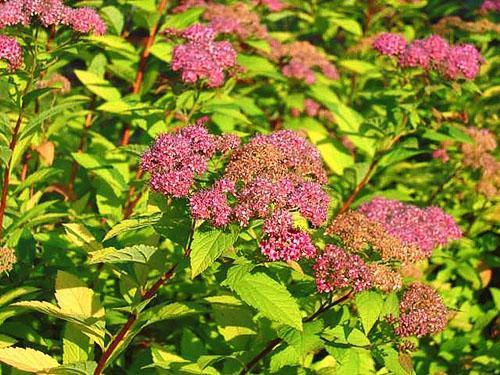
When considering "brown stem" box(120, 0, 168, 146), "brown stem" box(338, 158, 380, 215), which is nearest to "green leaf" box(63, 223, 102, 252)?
"brown stem" box(120, 0, 168, 146)

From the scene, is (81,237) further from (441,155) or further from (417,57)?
(441,155)

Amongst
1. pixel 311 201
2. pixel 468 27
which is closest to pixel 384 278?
pixel 311 201

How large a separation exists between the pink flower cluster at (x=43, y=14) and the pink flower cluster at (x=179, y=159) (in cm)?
87

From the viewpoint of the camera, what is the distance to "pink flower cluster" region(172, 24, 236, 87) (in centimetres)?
314

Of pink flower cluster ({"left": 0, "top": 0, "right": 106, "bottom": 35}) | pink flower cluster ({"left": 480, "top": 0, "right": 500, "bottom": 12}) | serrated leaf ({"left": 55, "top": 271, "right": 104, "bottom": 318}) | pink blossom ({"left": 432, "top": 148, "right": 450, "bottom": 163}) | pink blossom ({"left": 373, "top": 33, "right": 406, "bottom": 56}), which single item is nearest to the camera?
serrated leaf ({"left": 55, "top": 271, "right": 104, "bottom": 318})

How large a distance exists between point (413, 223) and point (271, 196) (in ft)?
3.15

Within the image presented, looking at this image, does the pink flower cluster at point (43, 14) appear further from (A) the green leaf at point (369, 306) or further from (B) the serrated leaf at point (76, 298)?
(A) the green leaf at point (369, 306)

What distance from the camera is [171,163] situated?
2158mm

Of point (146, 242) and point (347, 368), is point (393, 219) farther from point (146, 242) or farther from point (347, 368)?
point (146, 242)

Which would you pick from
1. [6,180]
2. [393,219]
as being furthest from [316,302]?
[6,180]

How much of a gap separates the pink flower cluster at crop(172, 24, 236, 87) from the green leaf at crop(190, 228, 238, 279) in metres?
1.29

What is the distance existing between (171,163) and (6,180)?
0.96 metres

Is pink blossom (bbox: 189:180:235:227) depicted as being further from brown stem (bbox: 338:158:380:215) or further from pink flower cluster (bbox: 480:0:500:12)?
pink flower cluster (bbox: 480:0:500:12)

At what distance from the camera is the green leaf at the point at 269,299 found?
206cm
